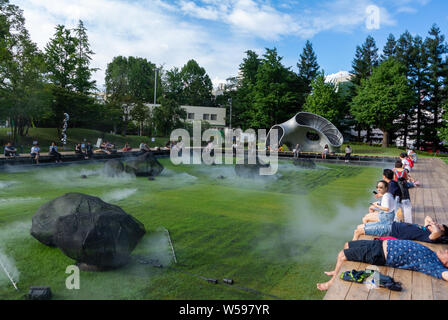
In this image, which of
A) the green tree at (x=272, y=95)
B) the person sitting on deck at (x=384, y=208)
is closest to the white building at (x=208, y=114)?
the green tree at (x=272, y=95)

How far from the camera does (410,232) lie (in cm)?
564

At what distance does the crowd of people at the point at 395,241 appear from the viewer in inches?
175

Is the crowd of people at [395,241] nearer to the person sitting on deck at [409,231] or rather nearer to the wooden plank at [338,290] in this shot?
the person sitting on deck at [409,231]

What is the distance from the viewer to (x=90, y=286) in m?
4.78

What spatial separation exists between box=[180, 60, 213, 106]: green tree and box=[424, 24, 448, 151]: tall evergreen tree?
4671cm

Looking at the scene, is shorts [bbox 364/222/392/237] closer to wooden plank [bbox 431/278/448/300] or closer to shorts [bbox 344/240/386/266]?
shorts [bbox 344/240/386/266]

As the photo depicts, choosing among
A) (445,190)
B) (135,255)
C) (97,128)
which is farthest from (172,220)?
(97,128)

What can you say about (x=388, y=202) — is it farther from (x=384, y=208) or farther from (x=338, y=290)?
(x=338, y=290)

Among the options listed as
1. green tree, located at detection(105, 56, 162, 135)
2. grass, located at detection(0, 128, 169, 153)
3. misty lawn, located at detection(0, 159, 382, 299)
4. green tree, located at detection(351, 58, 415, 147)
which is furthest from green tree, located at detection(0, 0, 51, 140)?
green tree, located at detection(351, 58, 415, 147)

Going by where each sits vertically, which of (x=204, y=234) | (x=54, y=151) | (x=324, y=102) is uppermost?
(x=324, y=102)

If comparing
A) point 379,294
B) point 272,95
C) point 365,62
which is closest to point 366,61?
point 365,62

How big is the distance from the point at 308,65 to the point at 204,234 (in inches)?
2200

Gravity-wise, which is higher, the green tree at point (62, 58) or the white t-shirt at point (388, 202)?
the green tree at point (62, 58)
